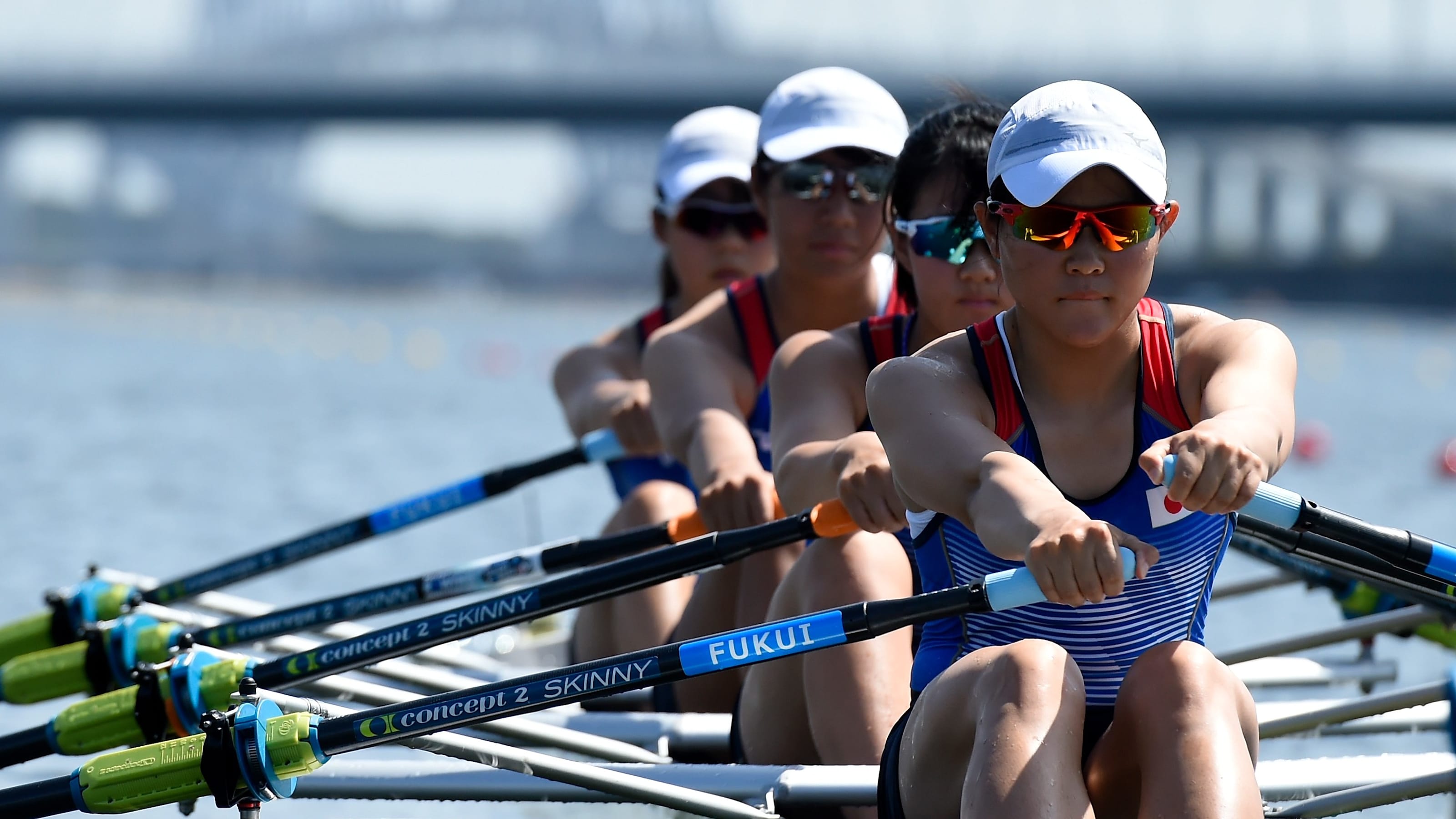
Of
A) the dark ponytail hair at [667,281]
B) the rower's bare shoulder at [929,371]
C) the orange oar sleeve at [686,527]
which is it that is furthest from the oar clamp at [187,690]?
the dark ponytail hair at [667,281]

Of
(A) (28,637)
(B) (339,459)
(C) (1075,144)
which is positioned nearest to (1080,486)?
(C) (1075,144)

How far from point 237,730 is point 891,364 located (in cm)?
104

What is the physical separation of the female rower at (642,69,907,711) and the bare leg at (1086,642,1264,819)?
1.19 metres

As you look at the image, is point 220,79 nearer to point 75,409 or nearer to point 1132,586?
point 75,409

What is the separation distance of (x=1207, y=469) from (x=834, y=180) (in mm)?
1533

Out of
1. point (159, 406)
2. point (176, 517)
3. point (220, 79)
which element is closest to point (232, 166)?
point (220, 79)

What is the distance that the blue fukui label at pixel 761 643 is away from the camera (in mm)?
2459

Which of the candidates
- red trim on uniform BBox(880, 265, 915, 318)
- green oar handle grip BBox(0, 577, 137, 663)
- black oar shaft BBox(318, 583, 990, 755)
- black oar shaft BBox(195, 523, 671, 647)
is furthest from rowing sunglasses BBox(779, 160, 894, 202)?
green oar handle grip BBox(0, 577, 137, 663)

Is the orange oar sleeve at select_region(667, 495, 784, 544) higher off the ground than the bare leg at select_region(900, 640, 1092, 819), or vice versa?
the orange oar sleeve at select_region(667, 495, 784, 544)

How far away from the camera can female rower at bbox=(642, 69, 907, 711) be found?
11.4 feet

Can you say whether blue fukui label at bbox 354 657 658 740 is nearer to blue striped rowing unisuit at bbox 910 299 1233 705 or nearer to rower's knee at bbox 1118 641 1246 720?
blue striped rowing unisuit at bbox 910 299 1233 705

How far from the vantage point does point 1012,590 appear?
7.11 feet

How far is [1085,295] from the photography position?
229cm

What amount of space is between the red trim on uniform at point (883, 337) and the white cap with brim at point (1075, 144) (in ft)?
2.66
